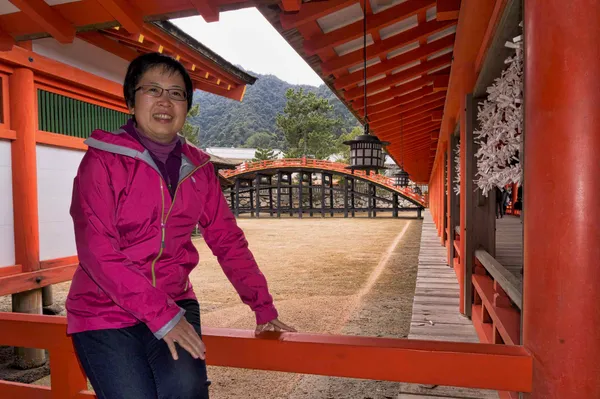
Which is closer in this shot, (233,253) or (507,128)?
(233,253)

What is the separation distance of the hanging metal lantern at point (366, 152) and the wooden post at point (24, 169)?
3.45 m

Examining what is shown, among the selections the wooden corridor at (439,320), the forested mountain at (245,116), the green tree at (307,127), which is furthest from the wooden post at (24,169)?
the forested mountain at (245,116)

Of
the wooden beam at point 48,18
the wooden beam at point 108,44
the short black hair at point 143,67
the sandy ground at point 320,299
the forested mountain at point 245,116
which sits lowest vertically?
the sandy ground at point 320,299

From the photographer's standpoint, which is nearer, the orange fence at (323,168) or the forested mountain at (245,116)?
the orange fence at (323,168)

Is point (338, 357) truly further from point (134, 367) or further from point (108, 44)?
point (108, 44)

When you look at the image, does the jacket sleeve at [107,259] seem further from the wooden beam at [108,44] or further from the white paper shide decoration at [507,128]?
the wooden beam at [108,44]

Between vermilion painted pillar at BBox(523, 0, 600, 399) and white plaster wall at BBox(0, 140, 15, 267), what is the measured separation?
170 inches

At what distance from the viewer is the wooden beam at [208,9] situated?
201 cm

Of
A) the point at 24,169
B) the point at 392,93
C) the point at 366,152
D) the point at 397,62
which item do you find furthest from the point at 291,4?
the point at 392,93

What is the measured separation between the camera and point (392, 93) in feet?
18.6

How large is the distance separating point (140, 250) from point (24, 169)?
3401 millimetres

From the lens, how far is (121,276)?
1.10 m

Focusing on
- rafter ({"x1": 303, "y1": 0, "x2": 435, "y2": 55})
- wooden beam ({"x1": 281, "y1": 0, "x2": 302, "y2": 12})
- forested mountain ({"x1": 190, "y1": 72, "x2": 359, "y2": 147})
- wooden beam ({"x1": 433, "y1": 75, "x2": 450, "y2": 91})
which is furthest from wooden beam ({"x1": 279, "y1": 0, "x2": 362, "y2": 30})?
forested mountain ({"x1": 190, "y1": 72, "x2": 359, "y2": 147})

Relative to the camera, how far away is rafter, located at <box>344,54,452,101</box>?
4801mm
